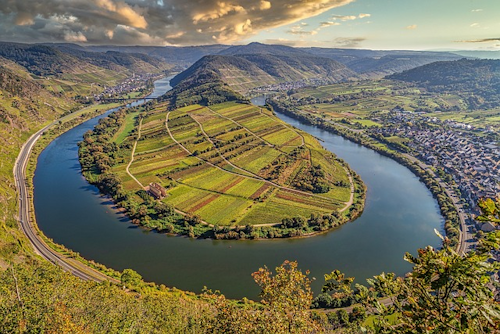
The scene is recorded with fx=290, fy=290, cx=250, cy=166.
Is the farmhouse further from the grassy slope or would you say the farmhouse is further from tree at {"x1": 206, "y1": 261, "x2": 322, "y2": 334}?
tree at {"x1": 206, "y1": 261, "x2": 322, "y2": 334}

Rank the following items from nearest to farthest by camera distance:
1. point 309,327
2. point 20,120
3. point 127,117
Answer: point 309,327
point 20,120
point 127,117

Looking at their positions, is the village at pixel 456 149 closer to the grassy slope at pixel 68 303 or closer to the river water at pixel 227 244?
the river water at pixel 227 244

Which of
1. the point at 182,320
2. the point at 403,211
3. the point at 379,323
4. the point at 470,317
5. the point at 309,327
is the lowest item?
the point at 403,211

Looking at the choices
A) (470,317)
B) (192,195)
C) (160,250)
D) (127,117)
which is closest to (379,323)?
(470,317)

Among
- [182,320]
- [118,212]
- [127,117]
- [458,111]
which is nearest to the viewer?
[182,320]

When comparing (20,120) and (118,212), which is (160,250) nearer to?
(118,212)

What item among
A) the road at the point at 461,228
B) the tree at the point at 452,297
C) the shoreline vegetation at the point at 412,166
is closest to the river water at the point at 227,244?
the shoreline vegetation at the point at 412,166
